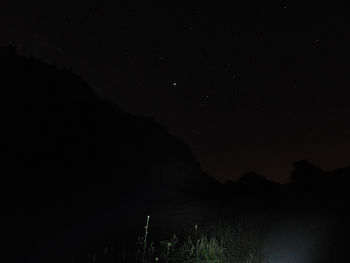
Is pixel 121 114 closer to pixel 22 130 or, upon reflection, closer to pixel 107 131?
pixel 107 131

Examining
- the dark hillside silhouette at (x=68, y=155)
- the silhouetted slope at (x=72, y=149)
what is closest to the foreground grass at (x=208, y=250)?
the dark hillside silhouette at (x=68, y=155)

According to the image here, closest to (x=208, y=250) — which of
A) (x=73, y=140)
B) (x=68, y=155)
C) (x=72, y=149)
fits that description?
(x=68, y=155)

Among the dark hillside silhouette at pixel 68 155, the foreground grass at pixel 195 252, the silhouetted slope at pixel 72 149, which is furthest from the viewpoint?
the silhouetted slope at pixel 72 149

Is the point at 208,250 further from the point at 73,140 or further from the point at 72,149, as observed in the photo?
the point at 73,140

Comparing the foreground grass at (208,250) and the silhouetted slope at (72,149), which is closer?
the foreground grass at (208,250)

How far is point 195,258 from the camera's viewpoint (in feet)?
23.1

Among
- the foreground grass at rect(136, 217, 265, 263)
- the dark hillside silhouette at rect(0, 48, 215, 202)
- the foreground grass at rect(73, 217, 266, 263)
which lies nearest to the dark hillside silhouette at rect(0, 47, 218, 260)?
the dark hillside silhouette at rect(0, 48, 215, 202)

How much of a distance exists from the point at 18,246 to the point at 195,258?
4.46m

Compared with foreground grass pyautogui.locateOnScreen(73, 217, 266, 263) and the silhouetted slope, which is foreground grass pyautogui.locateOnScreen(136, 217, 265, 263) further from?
the silhouetted slope

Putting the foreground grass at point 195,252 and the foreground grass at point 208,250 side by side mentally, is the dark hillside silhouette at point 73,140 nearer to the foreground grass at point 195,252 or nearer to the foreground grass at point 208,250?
the foreground grass at point 195,252

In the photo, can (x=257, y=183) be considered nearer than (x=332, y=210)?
No

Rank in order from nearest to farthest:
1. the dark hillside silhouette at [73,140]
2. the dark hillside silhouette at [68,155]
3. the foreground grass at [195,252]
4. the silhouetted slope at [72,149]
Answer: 1. the foreground grass at [195,252]
2. the dark hillside silhouette at [68,155]
3. the silhouetted slope at [72,149]
4. the dark hillside silhouette at [73,140]

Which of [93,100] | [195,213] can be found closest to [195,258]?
[195,213]

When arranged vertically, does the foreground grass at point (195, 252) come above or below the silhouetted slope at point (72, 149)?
below
